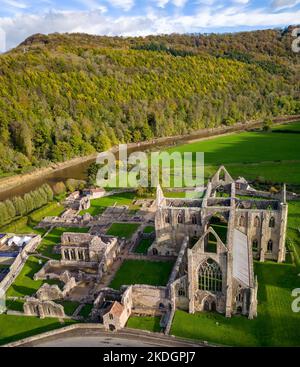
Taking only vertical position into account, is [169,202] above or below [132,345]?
above

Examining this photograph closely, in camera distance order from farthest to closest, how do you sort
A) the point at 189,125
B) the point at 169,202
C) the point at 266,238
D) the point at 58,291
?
the point at 189,125 < the point at 169,202 < the point at 266,238 < the point at 58,291

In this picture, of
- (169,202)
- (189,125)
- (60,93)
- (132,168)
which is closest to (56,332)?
(169,202)

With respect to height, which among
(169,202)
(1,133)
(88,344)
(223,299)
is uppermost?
(1,133)

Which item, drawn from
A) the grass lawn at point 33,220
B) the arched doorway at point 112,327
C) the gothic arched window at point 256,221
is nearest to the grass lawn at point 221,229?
the gothic arched window at point 256,221

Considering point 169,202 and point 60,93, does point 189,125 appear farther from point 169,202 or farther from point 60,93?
point 169,202

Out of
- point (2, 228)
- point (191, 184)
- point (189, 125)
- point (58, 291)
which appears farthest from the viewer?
point (189, 125)

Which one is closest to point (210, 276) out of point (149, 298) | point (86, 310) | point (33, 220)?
point (149, 298)

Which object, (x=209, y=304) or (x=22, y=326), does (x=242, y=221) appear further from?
(x=22, y=326)
